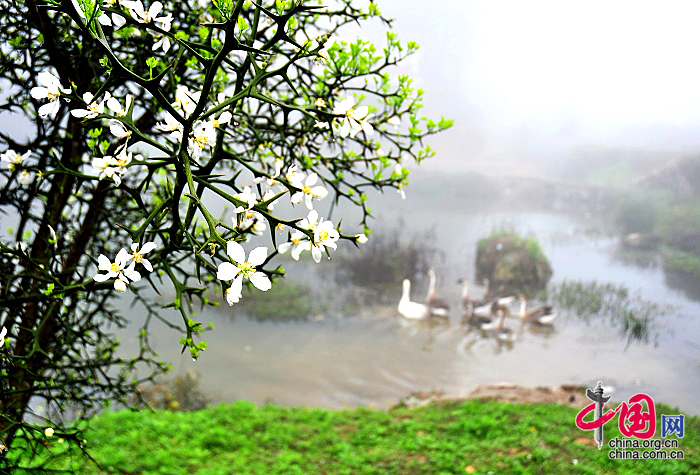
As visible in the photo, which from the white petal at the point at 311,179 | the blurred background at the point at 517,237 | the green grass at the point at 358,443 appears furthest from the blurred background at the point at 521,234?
the white petal at the point at 311,179

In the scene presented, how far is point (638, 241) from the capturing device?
792 centimetres

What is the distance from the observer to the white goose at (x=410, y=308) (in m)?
7.80

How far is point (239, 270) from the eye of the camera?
978 mm

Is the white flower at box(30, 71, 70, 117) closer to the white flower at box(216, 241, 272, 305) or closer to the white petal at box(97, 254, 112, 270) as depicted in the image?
the white petal at box(97, 254, 112, 270)

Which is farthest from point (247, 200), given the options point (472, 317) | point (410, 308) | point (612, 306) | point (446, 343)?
point (612, 306)

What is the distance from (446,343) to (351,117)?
6.87 metres

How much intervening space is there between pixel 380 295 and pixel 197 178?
741 cm

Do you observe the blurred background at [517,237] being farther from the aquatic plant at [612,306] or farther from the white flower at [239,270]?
the white flower at [239,270]

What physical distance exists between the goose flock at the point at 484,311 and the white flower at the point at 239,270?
6934 mm

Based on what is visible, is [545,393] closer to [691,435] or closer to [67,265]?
[691,435]

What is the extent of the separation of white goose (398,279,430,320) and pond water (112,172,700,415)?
0.15 m

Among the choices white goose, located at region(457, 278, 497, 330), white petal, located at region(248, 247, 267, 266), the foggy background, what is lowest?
white goose, located at region(457, 278, 497, 330)

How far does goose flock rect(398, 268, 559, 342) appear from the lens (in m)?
7.56

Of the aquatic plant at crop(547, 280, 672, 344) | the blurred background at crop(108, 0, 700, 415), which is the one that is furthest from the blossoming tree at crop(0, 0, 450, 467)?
the aquatic plant at crop(547, 280, 672, 344)
